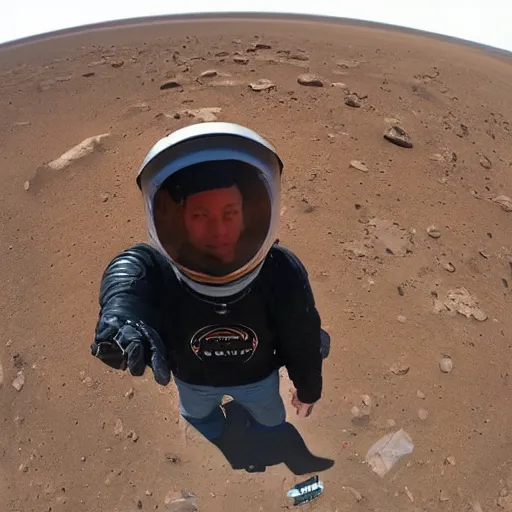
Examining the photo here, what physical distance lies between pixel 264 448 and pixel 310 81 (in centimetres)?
360

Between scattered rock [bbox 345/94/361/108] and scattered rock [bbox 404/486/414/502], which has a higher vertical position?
scattered rock [bbox 345/94/361/108]

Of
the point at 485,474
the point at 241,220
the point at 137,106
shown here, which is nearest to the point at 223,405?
the point at 485,474

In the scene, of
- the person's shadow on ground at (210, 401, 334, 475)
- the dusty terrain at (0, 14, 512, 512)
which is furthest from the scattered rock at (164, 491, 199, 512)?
the person's shadow on ground at (210, 401, 334, 475)

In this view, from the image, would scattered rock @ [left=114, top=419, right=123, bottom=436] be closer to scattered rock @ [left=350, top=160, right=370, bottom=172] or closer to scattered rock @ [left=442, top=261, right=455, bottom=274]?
scattered rock @ [left=442, top=261, right=455, bottom=274]

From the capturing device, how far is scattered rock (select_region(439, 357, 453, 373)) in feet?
9.62

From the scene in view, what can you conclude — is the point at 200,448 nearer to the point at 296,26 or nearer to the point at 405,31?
the point at 296,26

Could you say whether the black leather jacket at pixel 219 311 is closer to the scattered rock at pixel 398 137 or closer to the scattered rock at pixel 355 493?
the scattered rock at pixel 355 493

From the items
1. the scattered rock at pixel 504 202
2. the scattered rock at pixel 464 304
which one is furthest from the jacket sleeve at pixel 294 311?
the scattered rock at pixel 504 202

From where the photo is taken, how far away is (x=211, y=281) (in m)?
1.52

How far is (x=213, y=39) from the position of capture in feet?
19.8

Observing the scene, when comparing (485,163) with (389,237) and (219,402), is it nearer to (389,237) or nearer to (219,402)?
(389,237)

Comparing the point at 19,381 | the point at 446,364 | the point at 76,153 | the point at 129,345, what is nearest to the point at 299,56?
the point at 76,153

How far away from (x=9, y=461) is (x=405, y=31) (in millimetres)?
6477

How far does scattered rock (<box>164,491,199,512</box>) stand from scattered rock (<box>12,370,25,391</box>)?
3.39 ft
